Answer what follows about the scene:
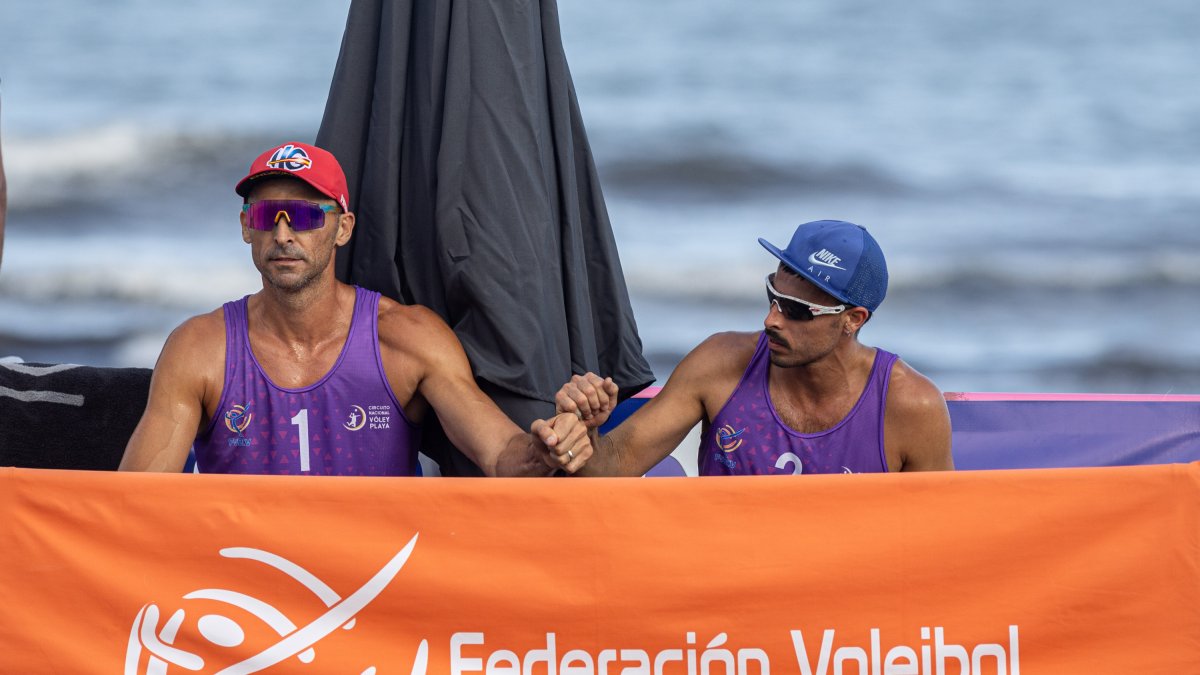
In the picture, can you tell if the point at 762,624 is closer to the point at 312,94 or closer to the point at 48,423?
the point at 48,423

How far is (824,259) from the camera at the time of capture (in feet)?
12.6

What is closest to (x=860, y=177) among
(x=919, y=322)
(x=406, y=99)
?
(x=919, y=322)

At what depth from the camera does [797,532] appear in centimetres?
301

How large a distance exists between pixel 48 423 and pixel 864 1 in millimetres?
20291

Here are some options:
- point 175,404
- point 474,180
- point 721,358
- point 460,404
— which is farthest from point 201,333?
point 721,358

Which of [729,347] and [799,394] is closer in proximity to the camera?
[799,394]

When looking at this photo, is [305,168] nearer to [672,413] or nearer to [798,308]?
[672,413]

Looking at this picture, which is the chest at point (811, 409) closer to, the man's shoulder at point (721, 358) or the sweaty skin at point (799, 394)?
the sweaty skin at point (799, 394)

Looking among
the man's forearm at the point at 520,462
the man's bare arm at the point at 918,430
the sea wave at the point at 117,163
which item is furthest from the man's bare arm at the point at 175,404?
the sea wave at the point at 117,163

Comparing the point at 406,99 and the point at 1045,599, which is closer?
the point at 1045,599

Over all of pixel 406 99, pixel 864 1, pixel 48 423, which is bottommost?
pixel 48 423

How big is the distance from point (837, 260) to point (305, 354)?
1.56 m

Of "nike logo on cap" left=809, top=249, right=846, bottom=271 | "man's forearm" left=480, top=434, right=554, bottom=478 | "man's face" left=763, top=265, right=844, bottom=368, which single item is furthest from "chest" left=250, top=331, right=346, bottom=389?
"nike logo on cap" left=809, top=249, right=846, bottom=271

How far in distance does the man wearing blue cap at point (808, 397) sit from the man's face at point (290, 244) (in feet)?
3.08
